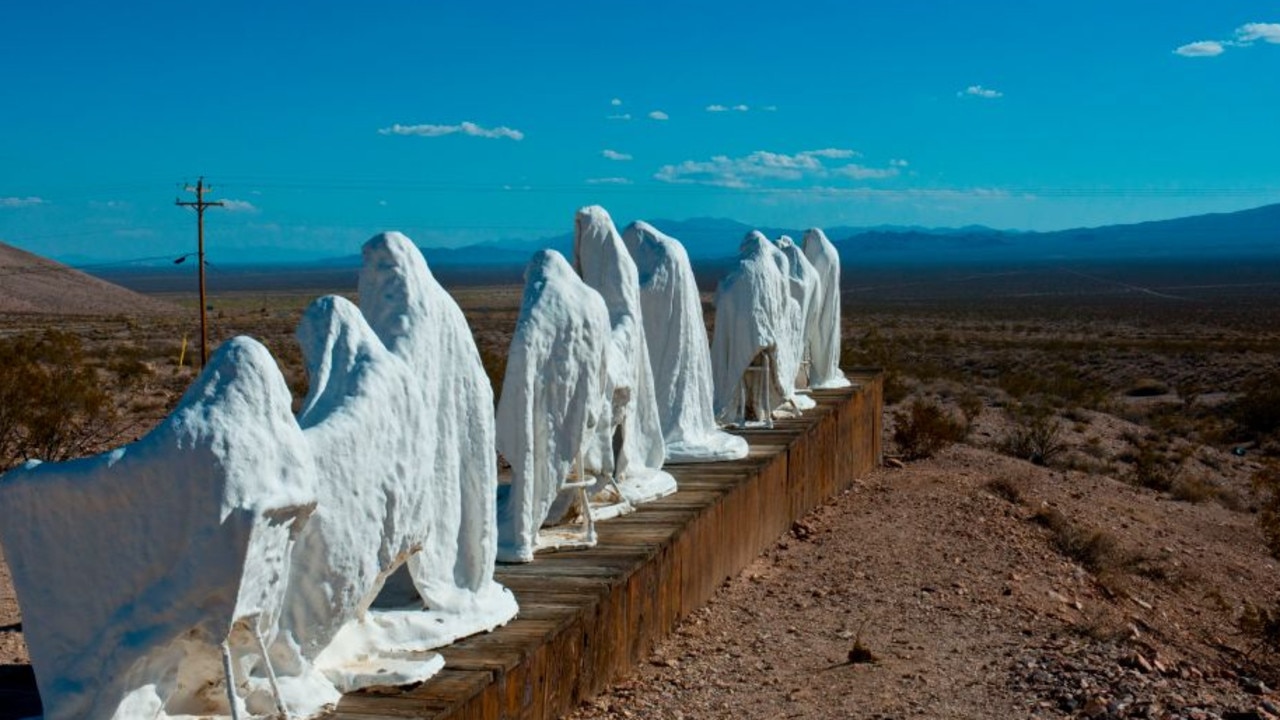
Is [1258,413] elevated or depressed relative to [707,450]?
depressed

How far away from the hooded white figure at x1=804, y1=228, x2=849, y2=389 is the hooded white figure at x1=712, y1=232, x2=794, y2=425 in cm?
296

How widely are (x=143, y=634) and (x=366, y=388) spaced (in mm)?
1384

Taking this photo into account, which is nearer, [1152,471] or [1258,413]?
[1152,471]

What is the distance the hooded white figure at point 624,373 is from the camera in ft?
29.7

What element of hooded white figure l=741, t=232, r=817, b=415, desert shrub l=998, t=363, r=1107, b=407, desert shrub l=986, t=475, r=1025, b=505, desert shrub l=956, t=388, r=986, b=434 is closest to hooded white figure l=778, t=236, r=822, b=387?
hooded white figure l=741, t=232, r=817, b=415

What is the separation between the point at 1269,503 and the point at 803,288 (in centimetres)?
585

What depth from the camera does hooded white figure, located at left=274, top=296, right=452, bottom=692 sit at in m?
5.10

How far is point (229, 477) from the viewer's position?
Result: 431 centimetres

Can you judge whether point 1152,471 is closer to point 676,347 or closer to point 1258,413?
point 1258,413

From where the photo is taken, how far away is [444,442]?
247 inches

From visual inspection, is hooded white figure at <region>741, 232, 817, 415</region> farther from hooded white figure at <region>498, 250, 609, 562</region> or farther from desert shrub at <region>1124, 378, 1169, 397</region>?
desert shrub at <region>1124, 378, 1169, 397</region>

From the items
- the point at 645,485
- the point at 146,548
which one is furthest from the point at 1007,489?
the point at 146,548

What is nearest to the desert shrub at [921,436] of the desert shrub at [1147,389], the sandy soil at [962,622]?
the sandy soil at [962,622]

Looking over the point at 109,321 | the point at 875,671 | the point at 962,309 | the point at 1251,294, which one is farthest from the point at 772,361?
the point at 1251,294
